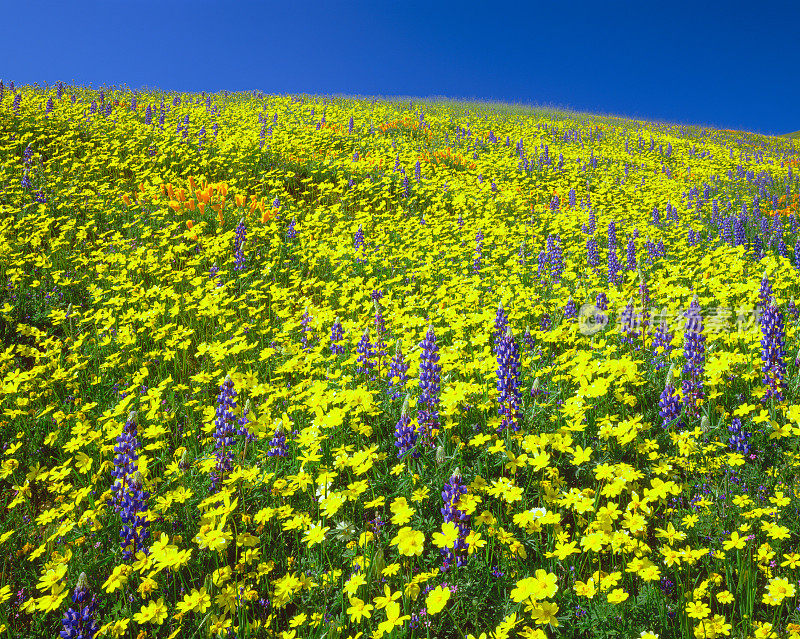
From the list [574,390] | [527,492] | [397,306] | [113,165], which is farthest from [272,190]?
[527,492]

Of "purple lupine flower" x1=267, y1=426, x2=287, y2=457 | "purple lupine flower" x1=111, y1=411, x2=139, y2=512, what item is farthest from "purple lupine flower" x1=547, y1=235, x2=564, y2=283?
"purple lupine flower" x1=111, y1=411, x2=139, y2=512

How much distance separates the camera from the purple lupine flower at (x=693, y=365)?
351cm

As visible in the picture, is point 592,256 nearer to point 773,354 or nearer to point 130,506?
point 773,354

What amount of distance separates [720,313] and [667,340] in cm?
122

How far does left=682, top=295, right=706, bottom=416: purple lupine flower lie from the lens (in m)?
3.51

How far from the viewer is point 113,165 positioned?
10641 millimetres

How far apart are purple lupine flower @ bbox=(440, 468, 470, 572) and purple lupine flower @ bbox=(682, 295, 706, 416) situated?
2.09 meters

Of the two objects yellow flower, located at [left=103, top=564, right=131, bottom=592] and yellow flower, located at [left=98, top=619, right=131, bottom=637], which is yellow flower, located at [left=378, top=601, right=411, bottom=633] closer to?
yellow flower, located at [left=98, top=619, right=131, bottom=637]

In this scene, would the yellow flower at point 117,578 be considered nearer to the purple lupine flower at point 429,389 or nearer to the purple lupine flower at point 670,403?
the purple lupine flower at point 429,389

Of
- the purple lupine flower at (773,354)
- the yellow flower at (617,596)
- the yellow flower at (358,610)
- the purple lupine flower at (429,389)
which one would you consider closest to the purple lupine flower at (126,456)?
the yellow flower at (358,610)

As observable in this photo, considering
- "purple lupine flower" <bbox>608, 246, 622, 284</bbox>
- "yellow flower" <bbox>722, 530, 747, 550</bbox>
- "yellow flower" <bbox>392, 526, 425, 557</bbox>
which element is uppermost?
"purple lupine flower" <bbox>608, 246, 622, 284</bbox>

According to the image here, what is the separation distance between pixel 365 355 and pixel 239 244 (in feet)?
14.8

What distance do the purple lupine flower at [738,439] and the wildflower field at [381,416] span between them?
2cm

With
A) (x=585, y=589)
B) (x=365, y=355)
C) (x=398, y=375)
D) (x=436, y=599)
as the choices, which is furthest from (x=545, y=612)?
(x=365, y=355)
